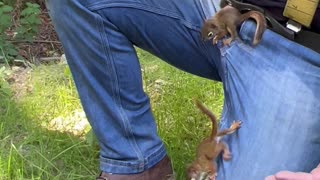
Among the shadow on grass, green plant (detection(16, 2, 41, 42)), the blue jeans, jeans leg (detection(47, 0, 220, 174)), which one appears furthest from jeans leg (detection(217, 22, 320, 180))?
green plant (detection(16, 2, 41, 42))

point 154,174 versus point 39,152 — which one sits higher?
point 154,174

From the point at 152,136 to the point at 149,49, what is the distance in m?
0.25

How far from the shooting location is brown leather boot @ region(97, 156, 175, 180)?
2.18 metres

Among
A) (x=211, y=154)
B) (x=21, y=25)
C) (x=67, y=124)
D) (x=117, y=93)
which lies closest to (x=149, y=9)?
(x=117, y=93)

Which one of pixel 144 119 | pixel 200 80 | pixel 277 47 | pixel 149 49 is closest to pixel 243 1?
pixel 277 47

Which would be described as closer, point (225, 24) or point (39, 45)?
point (225, 24)

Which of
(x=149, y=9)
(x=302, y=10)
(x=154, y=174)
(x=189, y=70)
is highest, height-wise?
(x=302, y=10)

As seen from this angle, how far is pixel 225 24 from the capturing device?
78.0 inches

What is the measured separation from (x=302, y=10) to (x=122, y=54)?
0.51 metres

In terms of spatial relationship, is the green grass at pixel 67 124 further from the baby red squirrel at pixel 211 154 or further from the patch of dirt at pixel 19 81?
the baby red squirrel at pixel 211 154

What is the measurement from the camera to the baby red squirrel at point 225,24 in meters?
1.94

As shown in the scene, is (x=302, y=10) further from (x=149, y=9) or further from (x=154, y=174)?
(x=154, y=174)

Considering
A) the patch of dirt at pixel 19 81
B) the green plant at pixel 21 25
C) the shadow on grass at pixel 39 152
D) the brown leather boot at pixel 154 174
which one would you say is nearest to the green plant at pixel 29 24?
the green plant at pixel 21 25

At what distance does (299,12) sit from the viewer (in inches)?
72.2
